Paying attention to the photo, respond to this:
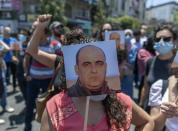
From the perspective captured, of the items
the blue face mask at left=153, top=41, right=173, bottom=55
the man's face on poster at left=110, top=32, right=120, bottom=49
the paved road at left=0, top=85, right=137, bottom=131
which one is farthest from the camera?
the paved road at left=0, top=85, right=137, bottom=131

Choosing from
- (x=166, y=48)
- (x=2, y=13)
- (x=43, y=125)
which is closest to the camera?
(x=43, y=125)

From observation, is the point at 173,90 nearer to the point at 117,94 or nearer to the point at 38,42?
the point at 117,94

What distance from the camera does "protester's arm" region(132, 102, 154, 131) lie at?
4.32ft

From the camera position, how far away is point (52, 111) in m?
1.20

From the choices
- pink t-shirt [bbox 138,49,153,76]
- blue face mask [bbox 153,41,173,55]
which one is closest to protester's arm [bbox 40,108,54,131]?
blue face mask [bbox 153,41,173,55]

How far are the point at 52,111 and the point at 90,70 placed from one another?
0.34 meters

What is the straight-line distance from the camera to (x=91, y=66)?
1125 millimetres

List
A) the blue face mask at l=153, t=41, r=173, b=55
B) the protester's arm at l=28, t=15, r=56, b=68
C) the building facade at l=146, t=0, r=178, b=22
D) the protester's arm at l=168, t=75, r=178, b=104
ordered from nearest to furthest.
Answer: the protester's arm at l=168, t=75, r=178, b=104, the protester's arm at l=28, t=15, r=56, b=68, the blue face mask at l=153, t=41, r=173, b=55, the building facade at l=146, t=0, r=178, b=22

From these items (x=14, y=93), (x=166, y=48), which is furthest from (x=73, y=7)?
(x=166, y=48)

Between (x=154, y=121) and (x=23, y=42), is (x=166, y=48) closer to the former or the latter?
(x=154, y=121)

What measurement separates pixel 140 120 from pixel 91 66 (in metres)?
0.52

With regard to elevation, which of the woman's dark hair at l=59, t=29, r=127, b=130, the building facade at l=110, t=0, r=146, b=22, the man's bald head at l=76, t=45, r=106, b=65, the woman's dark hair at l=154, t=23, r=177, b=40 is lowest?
the woman's dark hair at l=59, t=29, r=127, b=130

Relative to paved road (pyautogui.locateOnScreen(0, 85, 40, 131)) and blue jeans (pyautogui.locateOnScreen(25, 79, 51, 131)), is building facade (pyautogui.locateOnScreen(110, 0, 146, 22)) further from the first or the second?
blue jeans (pyautogui.locateOnScreen(25, 79, 51, 131))

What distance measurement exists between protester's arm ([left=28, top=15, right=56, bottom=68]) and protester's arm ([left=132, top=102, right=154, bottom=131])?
3.62 feet
